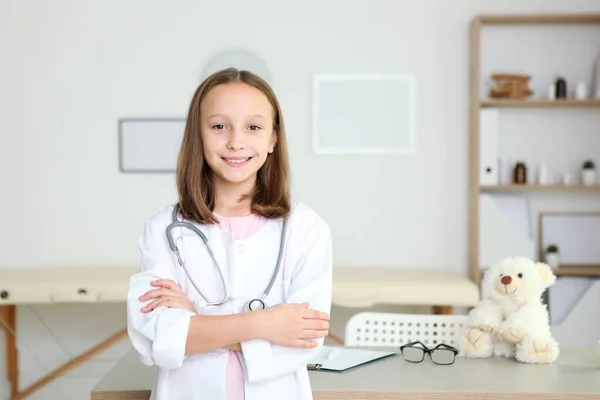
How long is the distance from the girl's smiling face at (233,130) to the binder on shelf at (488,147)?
216 cm

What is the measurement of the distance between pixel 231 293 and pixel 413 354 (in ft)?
2.37

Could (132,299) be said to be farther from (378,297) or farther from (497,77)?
(497,77)

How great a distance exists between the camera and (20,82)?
3.42 m

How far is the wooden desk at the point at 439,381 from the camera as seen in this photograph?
4.68 feet

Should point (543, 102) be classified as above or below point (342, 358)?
above

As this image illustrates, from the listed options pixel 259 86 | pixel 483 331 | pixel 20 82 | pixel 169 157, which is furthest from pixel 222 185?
pixel 20 82

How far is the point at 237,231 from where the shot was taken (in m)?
1.29

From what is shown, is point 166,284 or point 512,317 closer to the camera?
point 166,284

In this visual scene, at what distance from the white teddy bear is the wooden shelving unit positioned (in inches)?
58.4

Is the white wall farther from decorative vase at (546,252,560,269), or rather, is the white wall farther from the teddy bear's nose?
the teddy bear's nose

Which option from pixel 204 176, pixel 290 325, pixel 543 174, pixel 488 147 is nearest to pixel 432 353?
pixel 290 325

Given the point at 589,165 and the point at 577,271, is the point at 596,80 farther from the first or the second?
the point at 577,271

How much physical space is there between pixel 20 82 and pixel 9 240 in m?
0.76

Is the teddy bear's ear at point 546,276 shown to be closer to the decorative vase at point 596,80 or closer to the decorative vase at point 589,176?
the decorative vase at point 589,176
